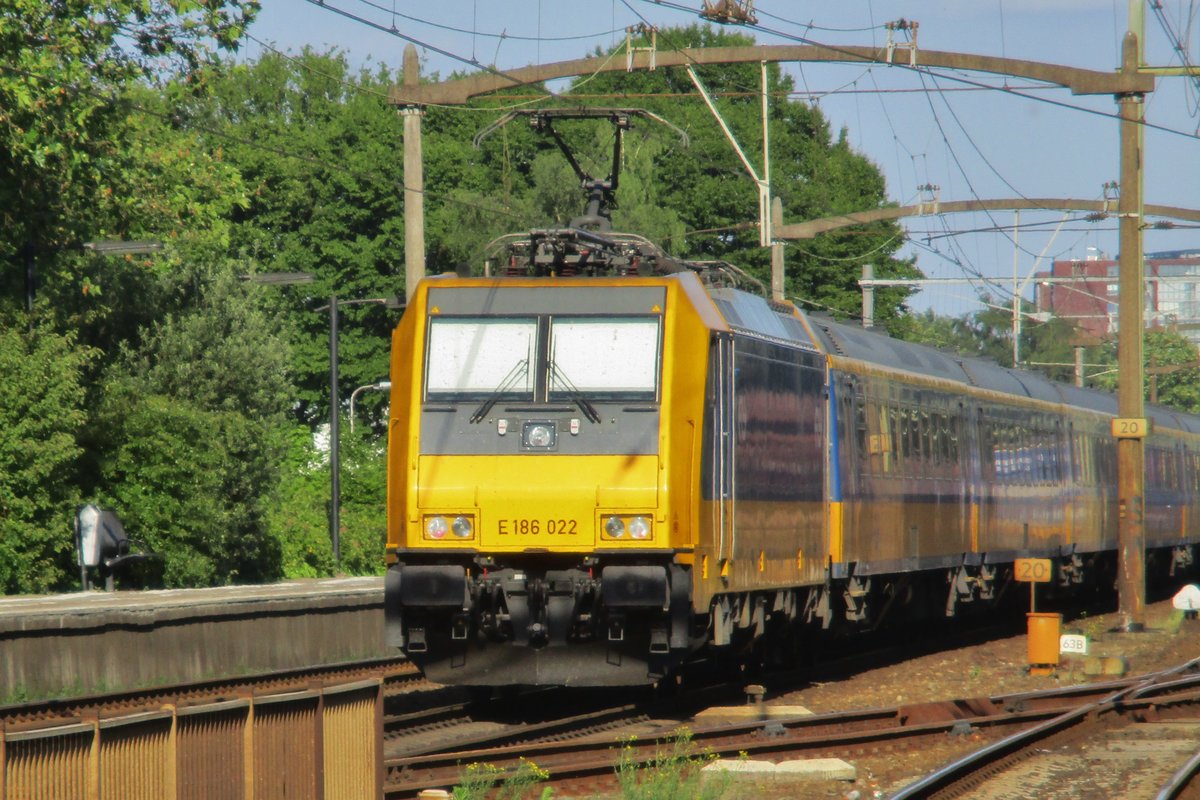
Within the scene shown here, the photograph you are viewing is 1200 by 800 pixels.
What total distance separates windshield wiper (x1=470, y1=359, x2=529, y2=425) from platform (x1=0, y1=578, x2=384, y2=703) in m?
5.03

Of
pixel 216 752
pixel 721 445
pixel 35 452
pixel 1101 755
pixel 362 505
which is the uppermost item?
pixel 35 452

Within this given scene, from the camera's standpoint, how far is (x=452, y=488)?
1461 centimetres

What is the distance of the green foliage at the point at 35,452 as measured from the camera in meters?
24.6

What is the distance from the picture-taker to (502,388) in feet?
48.9

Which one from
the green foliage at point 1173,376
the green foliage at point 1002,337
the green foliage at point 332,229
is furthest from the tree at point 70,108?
the green foliage at point 1173,376

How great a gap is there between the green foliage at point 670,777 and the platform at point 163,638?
672 centimetres

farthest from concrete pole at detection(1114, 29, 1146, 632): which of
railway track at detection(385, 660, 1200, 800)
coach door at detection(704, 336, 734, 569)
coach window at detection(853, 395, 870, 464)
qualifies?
coach door at detection(704, 336, 734, 569)

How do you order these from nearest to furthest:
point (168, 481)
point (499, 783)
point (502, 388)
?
point (499, 783) → point (502, 388) → point (168, 481)

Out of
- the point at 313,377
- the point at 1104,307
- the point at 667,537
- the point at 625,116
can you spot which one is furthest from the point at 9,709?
the point at 1104,307

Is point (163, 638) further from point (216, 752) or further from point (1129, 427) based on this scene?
point (1129, 427)

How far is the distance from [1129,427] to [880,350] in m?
5.32

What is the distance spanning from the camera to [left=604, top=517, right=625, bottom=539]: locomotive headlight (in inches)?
565

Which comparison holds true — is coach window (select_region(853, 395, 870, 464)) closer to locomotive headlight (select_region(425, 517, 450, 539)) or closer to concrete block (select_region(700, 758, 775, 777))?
locomotive headlight (select_region(425, 517, 450, 539))

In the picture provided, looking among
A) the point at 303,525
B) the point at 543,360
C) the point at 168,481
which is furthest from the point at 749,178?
the point at 543,360
